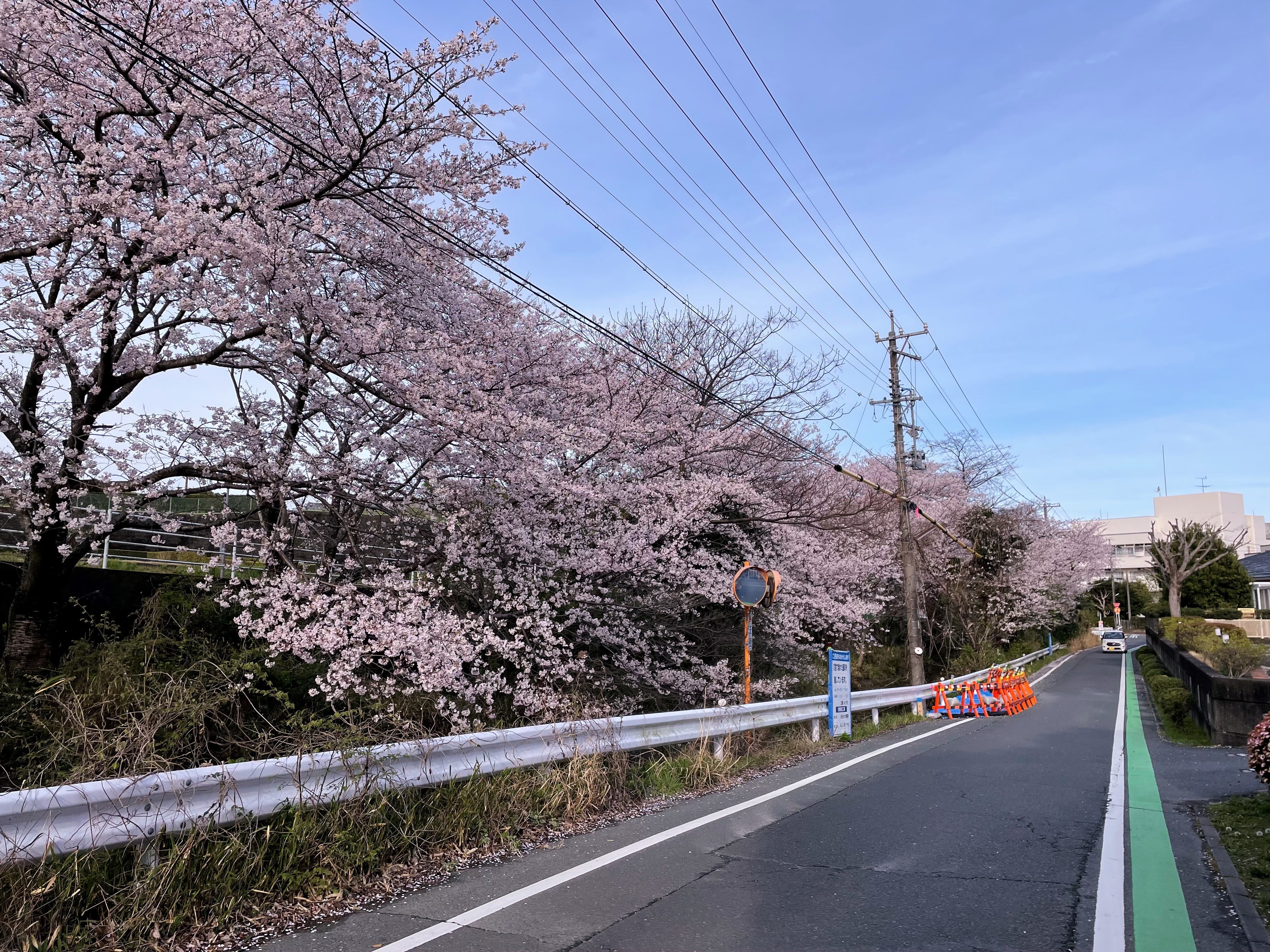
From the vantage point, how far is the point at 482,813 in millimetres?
5805

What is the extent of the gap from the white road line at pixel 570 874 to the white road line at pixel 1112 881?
281 cm

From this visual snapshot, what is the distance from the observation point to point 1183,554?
5488 centimetres

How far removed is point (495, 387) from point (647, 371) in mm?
4732

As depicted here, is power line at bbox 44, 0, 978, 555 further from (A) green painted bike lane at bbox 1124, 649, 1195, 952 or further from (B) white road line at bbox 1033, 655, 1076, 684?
(B) white road line at bbox 1033, 655, 1076, 684

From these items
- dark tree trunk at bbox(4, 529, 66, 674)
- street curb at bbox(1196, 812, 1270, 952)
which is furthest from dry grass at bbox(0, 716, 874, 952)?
dark tree trunk at bbox(4, 529, 66, 674)

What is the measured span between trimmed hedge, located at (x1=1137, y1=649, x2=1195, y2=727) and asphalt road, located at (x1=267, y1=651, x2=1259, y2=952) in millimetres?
8755

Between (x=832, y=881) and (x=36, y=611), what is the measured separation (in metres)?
9.21

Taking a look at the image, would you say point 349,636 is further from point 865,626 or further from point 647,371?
point 865,626

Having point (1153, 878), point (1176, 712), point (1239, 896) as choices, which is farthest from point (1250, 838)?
point (1176, 712)

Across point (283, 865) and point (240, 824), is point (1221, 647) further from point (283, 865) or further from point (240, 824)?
point (240, 824)

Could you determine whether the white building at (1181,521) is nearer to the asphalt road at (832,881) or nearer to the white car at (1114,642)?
the white car at (1114,642)

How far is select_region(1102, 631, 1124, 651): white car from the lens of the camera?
1966 inches

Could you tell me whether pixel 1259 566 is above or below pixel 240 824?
above

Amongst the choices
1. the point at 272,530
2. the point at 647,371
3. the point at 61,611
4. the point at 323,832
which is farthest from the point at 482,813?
the point at 647,371
